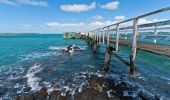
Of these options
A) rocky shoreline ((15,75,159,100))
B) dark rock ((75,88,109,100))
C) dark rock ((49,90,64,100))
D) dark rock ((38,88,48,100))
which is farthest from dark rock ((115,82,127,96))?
dark rock ((38,88,48,100))

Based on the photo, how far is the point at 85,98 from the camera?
A: 8164mm

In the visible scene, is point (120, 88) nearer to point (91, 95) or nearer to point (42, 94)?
point (91, 95)

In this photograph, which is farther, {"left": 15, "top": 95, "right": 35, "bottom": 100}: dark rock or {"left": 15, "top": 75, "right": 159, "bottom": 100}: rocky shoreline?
{"left": 15, "top": 95, "right": 35, "bottom": 100}: dark rock

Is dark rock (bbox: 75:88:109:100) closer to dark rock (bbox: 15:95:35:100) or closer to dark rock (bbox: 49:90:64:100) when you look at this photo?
dark rock (bbox: 49:90:64:100)

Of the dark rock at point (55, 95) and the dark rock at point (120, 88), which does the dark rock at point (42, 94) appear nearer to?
the dark rock at point (55, 95)

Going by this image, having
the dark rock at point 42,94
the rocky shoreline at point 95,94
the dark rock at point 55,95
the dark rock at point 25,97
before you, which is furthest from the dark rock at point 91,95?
the dark rock at point 25,97

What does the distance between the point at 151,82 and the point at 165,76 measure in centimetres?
212

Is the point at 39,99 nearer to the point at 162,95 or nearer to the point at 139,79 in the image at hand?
the point at 162,95

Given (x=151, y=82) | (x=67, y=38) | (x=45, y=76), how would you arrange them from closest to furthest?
(x=151, y=82), (x=45, y=76), (x=67, y=38)

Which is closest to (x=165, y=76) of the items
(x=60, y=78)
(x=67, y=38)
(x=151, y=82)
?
(x=151, y=82)

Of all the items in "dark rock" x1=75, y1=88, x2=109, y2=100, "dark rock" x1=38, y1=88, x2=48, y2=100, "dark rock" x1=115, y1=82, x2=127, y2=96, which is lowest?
"dark rock" x1=38, y1=88, x2=48, y2=100

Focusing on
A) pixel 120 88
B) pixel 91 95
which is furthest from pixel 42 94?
pixel 120 88

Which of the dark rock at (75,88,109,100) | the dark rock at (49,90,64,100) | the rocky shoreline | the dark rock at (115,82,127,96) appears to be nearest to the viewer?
the dark rock at (75,88,109,100)

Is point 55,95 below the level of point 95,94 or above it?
below
